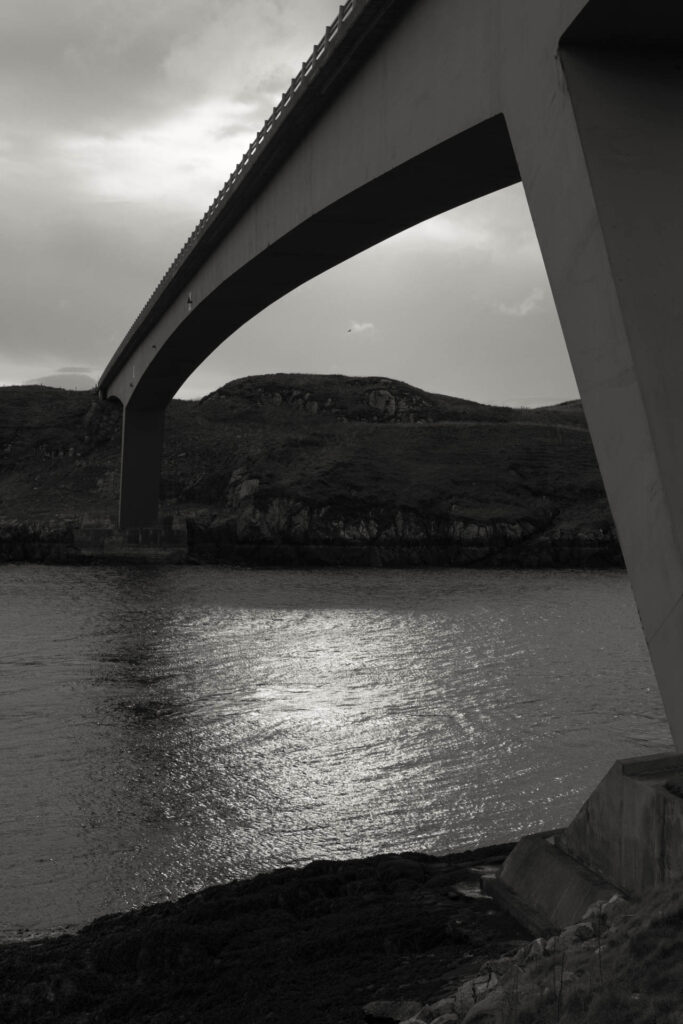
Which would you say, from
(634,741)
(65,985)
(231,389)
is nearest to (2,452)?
(231,389)

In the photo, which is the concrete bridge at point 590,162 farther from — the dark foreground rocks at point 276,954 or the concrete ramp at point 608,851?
the dark foreground rocks at point 276,954

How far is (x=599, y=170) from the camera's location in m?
6.00

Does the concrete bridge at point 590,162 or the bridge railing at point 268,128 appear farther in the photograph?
the bridge railing at point 268,128

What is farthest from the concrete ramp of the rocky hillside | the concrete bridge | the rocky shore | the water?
the rocky hillside

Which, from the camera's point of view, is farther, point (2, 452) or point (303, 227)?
point (2, 452)

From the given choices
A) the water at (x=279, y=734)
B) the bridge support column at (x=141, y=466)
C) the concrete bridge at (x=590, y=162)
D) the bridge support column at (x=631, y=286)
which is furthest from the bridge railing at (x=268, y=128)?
the bridge support column at (x=141, y=466)

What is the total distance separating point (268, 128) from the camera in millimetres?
16062

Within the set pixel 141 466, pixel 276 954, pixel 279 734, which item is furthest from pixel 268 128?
pixel 141 466

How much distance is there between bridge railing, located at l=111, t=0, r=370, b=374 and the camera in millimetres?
12109

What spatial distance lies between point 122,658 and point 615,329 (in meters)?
16.5

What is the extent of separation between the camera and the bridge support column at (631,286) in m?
5.73

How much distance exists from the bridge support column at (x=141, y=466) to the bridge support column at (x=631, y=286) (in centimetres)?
4066

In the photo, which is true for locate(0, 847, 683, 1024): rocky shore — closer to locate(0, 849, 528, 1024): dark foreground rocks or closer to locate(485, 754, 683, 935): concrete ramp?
locate(0, 849, 528, 1024): dark foreground rocks

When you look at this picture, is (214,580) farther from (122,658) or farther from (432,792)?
(432,792)
